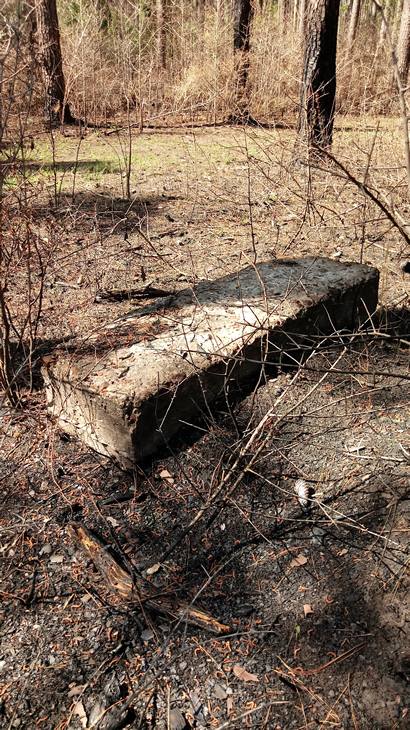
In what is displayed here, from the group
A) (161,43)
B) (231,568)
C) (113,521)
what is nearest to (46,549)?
(113,521)

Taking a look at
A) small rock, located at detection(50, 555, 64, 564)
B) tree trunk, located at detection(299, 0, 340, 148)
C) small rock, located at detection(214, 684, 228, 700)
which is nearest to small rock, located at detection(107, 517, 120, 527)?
small rock, located at detection(50, 555, 64, 564)

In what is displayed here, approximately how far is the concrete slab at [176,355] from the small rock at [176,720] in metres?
1.05

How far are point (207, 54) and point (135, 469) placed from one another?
9.74 metres

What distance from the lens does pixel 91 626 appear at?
6.91 feet

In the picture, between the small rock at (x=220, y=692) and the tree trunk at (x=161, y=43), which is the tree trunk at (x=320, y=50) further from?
the small rock at (x=220, y=692)

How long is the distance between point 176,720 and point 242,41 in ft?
36.7

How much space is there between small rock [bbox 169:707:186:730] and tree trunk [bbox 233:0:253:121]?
1009cm

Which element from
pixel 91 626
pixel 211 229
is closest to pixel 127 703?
pixel 91 626

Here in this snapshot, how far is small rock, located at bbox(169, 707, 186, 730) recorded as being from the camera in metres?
1.80

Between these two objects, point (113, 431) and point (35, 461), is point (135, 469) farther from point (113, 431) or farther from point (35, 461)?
point (35, 461)

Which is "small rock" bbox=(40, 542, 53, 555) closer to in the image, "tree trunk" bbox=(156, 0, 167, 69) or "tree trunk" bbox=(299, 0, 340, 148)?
"tree trunk" bbox=(299, 0, 340, 148)

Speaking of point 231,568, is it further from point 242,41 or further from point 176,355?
point 242,41

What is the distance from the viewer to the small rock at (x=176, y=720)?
1.80 metres

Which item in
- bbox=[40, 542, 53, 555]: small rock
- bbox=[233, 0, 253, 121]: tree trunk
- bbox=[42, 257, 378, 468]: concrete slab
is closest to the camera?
bbox=[40, 542, 53, 555]: small rock
